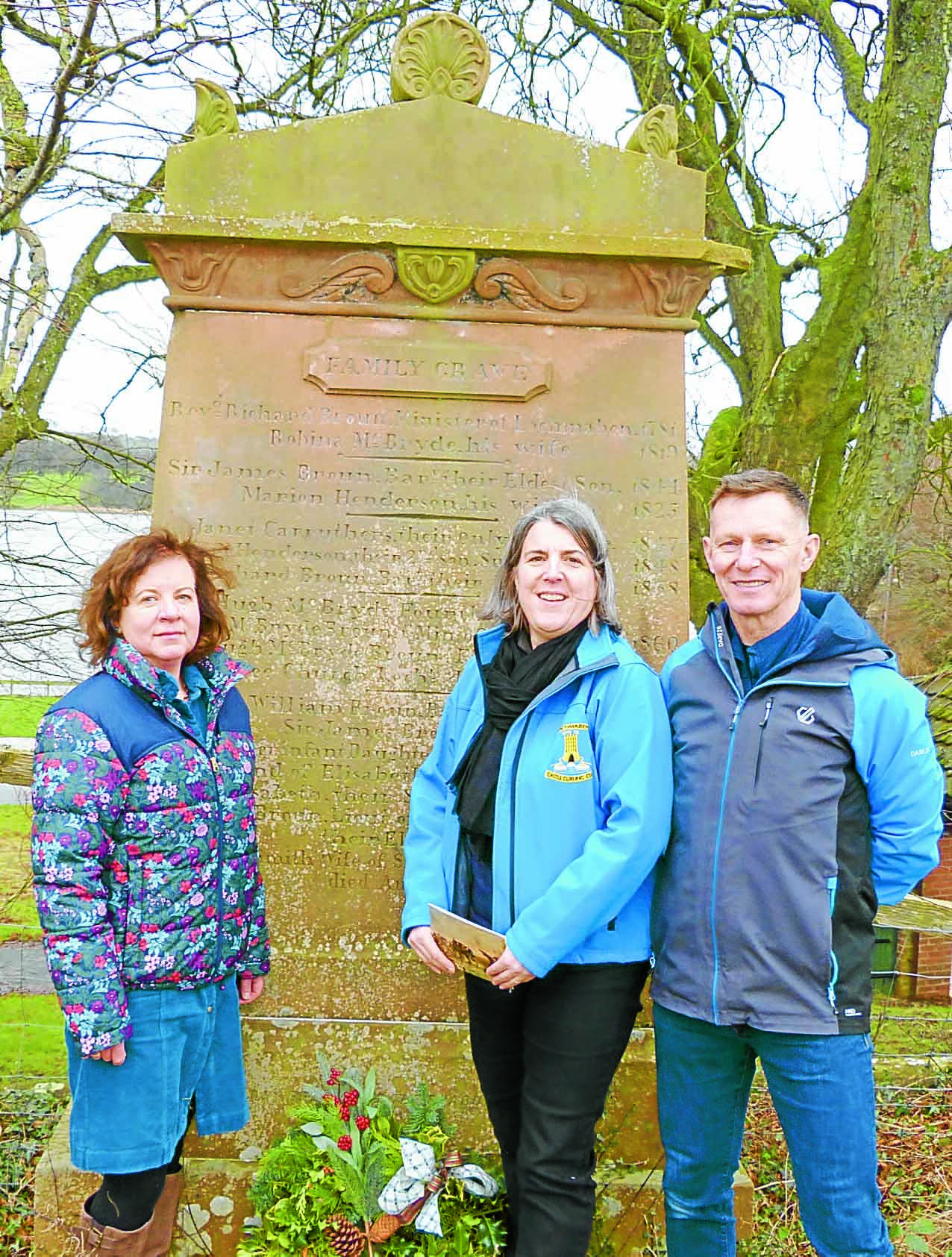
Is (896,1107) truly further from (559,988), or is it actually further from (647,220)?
(647,220)

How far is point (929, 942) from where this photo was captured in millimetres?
10070

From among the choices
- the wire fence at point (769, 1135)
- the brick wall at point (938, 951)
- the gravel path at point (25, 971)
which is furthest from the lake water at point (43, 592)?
the brick wall at point (938, 951)

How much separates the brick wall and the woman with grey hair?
287 inches

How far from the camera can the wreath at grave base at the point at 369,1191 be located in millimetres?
2736

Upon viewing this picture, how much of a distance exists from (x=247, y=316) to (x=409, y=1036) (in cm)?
229

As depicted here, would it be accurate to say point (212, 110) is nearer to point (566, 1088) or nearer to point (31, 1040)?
point (566, 1088)

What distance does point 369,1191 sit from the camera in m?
2.74

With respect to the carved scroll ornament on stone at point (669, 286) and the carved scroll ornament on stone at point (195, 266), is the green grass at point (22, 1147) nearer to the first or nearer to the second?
the carved scroll ornament on stone at point (195, 266)

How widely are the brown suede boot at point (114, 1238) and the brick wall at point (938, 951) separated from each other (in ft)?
25.2

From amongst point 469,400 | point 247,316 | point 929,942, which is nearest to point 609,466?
point 469,400

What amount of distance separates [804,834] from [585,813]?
1.52 feet

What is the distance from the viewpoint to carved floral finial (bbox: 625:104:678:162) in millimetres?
3439

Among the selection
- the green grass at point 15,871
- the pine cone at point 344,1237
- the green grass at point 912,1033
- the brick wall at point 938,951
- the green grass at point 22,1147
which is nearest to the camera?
the pine cone at point 344,1237

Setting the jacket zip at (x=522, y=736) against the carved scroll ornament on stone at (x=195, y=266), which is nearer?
the jacket zip at (x=522, y=736)
